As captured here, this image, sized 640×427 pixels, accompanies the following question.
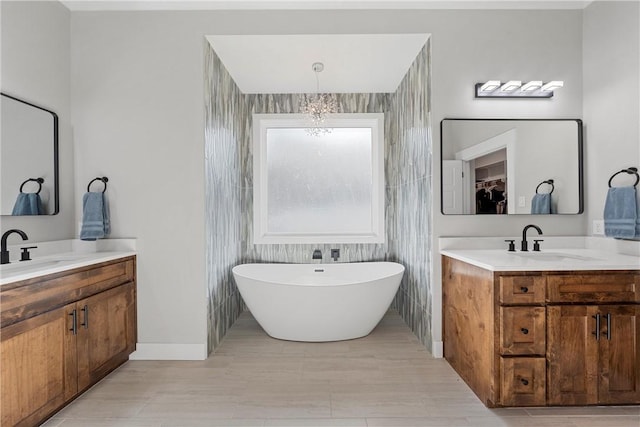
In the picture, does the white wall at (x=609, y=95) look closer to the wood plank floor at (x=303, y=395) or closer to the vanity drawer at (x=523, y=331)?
the vanity drawer at (x=523, y=331)

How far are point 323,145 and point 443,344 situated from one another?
8.32ft

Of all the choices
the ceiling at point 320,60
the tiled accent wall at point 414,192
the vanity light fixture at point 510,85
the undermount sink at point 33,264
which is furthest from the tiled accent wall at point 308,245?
the undermount sink at point 33,264

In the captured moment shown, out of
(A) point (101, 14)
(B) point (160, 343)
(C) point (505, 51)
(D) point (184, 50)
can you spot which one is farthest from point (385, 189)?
A: (A) point (101, 14)

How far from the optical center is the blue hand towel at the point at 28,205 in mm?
2455

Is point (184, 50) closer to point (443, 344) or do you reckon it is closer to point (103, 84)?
point (103, 84)

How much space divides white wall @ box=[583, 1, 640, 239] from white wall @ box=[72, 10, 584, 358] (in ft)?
0.36

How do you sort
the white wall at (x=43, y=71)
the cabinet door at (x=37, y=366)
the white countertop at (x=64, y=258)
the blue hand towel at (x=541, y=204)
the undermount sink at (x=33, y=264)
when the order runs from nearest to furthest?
the cabinet door at (x=37, y=366) < the white countertop at (x=64, y=258) < the undermount sink at (x=33, y=264) < the white wall at (x=43, y=71) < the blue hand towel at (x=541, y=204)

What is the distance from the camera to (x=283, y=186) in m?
4.43

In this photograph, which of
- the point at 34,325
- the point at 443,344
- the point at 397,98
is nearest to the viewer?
the point at 34,325

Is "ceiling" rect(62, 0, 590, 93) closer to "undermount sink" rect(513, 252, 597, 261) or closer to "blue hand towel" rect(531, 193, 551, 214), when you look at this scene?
"blue hand towel" rect(531, 193, 551, 214)

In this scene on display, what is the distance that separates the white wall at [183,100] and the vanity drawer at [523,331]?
88cm

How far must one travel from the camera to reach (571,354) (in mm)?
2125

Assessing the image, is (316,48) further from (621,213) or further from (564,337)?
(564,337)

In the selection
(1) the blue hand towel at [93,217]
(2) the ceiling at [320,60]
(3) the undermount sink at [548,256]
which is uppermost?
(2) the ceiling at [320,60]
